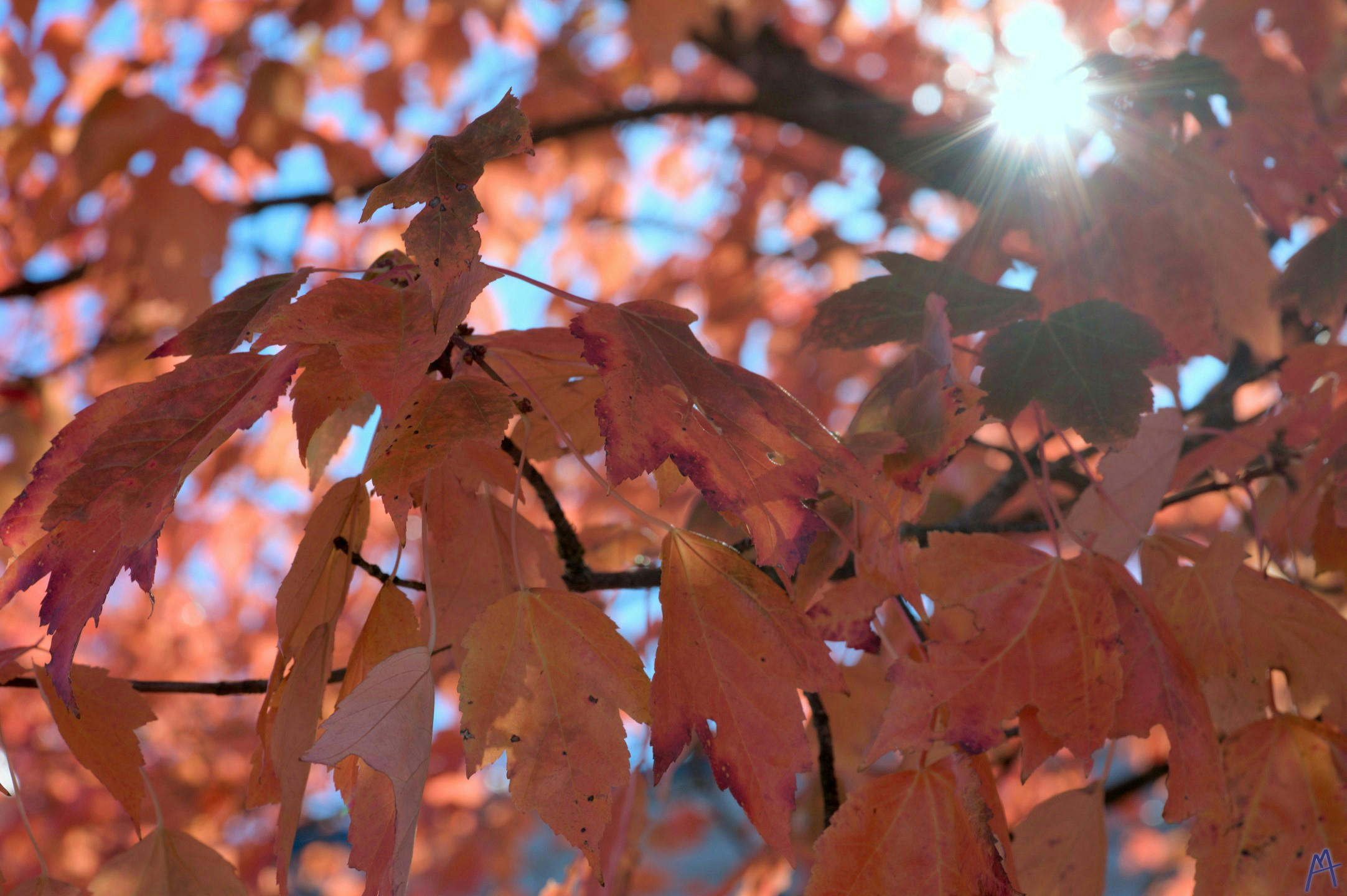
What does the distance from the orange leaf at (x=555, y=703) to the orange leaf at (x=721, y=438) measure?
3.6 inches

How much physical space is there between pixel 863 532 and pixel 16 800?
506mm

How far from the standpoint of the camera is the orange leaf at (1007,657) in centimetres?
44

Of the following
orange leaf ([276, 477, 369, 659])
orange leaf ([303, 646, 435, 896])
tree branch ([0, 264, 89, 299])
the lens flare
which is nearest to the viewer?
orange leaf ([303, 646, 435, 896])

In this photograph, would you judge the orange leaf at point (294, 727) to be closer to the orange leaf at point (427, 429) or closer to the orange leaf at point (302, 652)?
the orange leaf at point (302, 652)

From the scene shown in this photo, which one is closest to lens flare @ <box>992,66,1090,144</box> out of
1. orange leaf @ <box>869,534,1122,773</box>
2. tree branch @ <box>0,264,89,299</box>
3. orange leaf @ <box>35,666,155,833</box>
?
orange leaf @ <box>869,534,1122,773</box>

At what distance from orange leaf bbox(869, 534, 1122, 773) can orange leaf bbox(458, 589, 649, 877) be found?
5.3 inches

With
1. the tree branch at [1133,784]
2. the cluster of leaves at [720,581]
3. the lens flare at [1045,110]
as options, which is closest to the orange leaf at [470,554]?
the cluster of leaves at [720,581]

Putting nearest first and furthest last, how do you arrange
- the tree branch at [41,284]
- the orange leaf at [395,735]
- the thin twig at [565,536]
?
the orange leaf at [395,735]
the thin twig at [565,536]
the tree branch at [41,284]

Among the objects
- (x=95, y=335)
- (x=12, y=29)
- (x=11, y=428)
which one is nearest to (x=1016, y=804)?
(x=11, y=428)

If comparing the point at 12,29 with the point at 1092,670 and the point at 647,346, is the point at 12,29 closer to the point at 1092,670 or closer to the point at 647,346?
the point at 647,346

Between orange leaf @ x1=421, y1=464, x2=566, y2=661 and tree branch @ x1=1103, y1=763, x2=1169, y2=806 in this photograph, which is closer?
orange leaf @ x1=421, y1=464, x2=566, y2=661

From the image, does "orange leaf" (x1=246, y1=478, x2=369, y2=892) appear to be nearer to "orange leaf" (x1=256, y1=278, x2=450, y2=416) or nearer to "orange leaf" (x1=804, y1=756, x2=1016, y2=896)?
"orange leaf" (x1=256, y1=278, x2=450, y2=416)

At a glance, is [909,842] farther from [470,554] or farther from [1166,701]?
[470,554]

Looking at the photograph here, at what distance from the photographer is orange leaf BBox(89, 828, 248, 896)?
1.61ft
